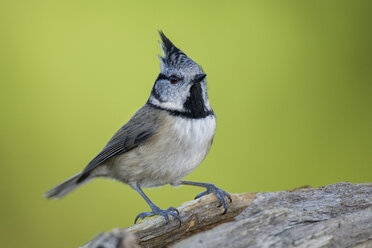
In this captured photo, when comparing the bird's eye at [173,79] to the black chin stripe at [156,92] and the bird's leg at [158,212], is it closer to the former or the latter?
the black chin stripe at [156,92]

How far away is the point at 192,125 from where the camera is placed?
11.6ft

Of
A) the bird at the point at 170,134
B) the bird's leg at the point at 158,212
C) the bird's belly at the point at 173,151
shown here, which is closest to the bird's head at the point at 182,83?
the bird at the point at 170,134

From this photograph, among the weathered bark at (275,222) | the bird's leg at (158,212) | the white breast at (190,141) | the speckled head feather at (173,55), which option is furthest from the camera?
the speckled head feather at (173,55)

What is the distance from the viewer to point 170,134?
3547 mm

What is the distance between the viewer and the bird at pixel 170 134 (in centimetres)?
352

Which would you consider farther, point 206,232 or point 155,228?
point 155,228

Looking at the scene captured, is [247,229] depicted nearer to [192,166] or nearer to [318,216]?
[318,216]

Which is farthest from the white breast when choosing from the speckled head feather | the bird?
the speckled head feather

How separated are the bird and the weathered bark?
0.62 feet

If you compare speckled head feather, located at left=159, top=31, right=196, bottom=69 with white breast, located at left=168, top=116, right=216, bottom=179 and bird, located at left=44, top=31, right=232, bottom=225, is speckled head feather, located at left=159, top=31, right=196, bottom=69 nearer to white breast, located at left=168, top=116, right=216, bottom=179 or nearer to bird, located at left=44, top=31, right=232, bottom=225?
bird, located at left=44, top=31, right=232, bottom=225

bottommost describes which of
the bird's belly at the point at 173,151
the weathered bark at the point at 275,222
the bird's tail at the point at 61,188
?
the weathered bark at the point at 275,222

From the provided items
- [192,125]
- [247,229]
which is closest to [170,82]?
[192,125]

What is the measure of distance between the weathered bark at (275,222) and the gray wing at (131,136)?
2.35 feet

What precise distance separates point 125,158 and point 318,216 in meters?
1.60
